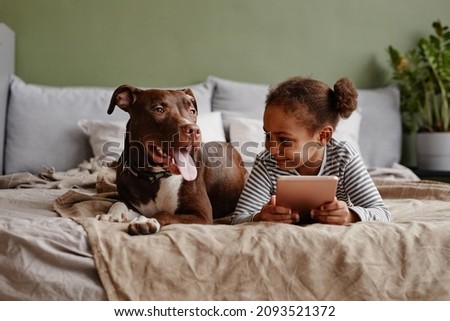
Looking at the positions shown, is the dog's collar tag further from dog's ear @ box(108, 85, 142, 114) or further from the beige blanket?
the beige blanket

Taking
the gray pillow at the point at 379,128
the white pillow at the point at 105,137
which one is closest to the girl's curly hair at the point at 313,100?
the white pillow at the point at 105,137

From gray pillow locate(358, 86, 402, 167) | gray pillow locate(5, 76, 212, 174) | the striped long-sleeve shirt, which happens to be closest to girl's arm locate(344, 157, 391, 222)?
the striped long-sleeve shirt

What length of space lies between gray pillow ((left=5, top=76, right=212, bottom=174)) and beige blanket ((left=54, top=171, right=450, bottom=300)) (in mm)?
1700

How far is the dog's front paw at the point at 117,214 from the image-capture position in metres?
1.59

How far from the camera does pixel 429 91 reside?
139 inches

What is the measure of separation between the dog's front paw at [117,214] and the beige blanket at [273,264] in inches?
10.7

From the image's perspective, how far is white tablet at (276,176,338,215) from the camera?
139cm

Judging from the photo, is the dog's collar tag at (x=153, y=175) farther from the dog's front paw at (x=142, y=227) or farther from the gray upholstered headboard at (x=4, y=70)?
the gray upholstered headboard at (x=4, y=70)

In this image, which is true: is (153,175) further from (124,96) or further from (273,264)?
(273,264)

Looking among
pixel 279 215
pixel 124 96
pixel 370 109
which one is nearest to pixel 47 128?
pixel 124 96

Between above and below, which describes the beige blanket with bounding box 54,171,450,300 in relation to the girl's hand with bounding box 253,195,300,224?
below

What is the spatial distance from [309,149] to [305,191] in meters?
0.27

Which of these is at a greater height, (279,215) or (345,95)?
(345,95)
